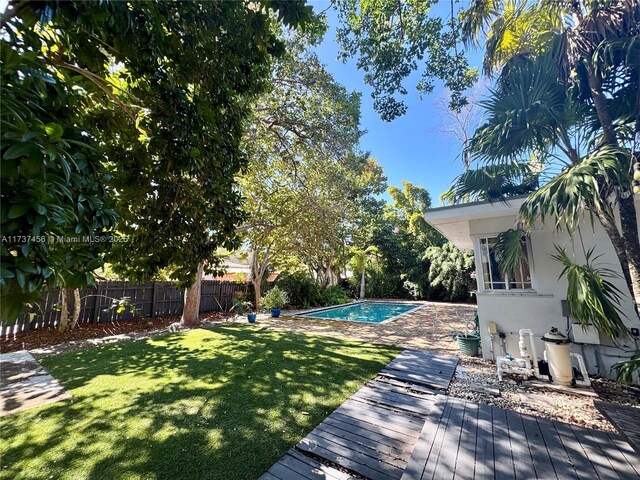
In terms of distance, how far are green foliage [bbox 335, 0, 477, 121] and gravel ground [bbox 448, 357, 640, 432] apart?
18.4ft

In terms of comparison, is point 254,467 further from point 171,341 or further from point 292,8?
point 171,341

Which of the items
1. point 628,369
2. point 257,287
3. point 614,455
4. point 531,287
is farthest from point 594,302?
point 257,287

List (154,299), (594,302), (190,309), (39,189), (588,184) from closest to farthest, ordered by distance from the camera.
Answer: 1. (39,189)
2. (588,184)
3. (594,302)
4. (190,309)
5. (154,299)

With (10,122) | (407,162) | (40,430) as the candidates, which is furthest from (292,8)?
(407,162)

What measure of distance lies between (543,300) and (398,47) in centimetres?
596

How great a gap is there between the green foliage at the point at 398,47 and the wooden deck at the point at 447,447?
18.7 ft

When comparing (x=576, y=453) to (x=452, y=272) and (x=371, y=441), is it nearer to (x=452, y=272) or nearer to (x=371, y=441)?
(x=371, y=441)

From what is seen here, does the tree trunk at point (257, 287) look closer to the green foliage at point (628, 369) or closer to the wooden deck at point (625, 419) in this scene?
the wooden deck at point (625, 419)

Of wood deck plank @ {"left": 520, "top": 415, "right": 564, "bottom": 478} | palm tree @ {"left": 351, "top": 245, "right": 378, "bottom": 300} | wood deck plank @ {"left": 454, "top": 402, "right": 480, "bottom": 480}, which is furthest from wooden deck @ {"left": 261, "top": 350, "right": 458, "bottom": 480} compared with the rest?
palm tree @ {"left": 351, "top": 245, "right": 378, "bottom": 300}

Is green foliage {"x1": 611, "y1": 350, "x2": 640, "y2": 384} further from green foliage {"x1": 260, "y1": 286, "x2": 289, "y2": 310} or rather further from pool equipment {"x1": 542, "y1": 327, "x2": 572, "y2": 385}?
green foliage {"x1": 260, "y1": 286, "x2": 289, "y2": 310}

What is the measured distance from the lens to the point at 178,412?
3701 mm

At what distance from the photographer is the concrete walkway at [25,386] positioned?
3.99 meters

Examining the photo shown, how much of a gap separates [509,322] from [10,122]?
297 inches

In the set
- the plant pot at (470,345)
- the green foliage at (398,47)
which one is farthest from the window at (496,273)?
the green foliage at (398,47)
